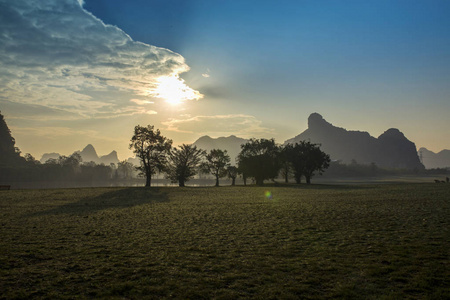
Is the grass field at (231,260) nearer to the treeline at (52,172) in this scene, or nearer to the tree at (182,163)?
the tree at (182,163)

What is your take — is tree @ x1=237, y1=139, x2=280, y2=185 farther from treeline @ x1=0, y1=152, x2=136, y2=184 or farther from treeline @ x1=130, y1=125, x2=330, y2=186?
treeline @ x1=0, y1=152, x2=136, y2=184

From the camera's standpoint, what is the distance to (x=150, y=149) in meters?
64.6

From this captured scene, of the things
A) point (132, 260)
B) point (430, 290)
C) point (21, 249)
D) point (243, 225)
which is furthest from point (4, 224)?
point (430, 290)

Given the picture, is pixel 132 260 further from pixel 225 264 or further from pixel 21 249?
pixel 21 249

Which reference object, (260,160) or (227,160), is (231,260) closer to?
(260,160)

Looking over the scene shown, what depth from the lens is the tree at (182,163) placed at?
7369 centimetres

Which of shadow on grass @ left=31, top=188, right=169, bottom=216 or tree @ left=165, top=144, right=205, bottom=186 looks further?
tree @ left=165, top=144, right=205, bottom=186

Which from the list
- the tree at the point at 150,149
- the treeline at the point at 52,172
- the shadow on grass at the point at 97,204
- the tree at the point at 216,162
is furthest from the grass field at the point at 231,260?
the treeline at the point at 52,172

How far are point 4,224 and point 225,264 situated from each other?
51.5 ft

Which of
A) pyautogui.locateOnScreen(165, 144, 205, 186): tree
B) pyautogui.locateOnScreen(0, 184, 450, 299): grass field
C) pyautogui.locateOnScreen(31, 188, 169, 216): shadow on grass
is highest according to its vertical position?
pyautogui.locateOnScreen(165, 144, 205, 186): tree

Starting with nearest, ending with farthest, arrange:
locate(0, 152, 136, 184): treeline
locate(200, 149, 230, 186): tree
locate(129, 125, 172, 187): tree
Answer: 1. locate(129, 125, 172, 187): tree
2. locate(200, 149, 230, 186): tree
3. locate(0, 152, 136, 184): treeline

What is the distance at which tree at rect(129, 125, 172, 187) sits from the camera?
2490 inches

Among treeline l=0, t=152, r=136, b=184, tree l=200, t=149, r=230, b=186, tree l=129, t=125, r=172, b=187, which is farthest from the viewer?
treeline l=0, t=152, r=136, b=184

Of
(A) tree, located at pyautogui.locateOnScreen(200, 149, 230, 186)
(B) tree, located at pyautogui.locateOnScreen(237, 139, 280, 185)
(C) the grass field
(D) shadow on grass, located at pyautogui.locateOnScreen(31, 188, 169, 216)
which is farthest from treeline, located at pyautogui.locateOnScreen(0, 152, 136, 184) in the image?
(C) the grass field
